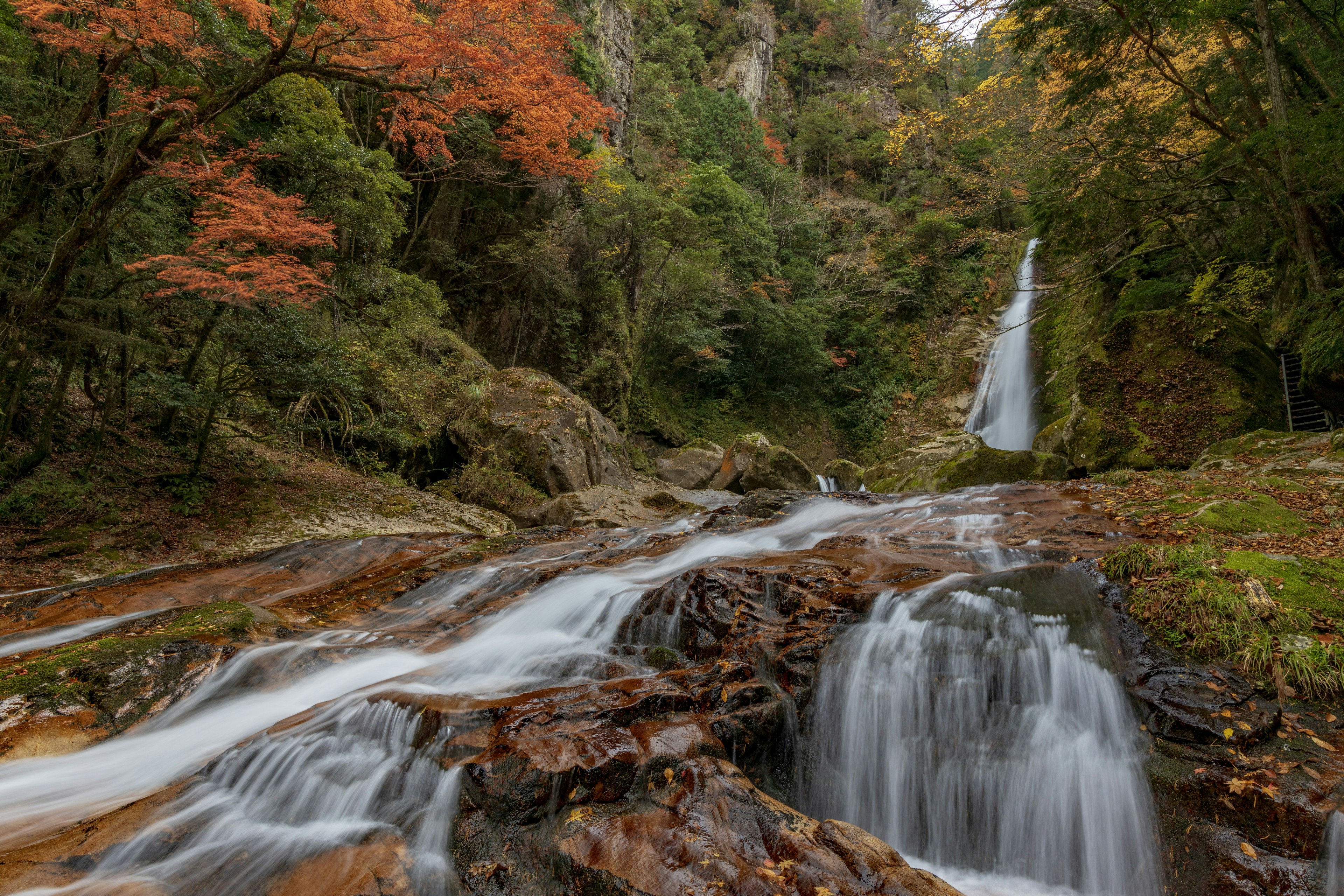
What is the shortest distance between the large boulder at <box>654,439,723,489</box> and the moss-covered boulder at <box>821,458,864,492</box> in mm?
3753

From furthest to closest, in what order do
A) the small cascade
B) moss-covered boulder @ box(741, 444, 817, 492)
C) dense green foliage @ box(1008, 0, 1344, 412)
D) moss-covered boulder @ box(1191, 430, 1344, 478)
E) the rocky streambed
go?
moss-covered boulder @ box(741, 444, 817, 492) → dense green foliage @ box(1008, 0, 1344, 412) → moss-covered boulder @ box(1191, 430, 1344, 478) → the rocky streambed → the small cascade

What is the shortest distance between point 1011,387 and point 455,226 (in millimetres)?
17682

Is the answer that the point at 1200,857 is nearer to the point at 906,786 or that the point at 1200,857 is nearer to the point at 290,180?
the point at 906,786

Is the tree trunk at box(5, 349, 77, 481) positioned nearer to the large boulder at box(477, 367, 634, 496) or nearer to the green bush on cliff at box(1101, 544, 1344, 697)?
the large boulder at box(477, 367, 634, 496)

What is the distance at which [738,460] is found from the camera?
1817 centimetres

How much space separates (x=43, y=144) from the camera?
607 cm

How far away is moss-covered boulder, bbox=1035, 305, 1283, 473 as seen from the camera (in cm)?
852

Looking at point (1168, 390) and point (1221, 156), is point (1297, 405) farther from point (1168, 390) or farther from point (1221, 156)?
point (1221, 156)

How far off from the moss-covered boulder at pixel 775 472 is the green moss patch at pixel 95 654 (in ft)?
46.2

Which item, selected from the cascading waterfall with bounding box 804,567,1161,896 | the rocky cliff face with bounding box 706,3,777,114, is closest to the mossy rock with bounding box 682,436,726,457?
the cascading waterfall with bounding box 804,567,1161,896

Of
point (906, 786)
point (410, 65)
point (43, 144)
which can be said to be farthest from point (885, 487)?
point (43, 144)

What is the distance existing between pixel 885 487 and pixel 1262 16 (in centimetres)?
902

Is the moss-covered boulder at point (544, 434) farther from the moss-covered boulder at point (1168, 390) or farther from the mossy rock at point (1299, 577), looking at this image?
the mossy rock at point (1299, 577)

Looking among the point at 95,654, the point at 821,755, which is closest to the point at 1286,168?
the point at 821,755
